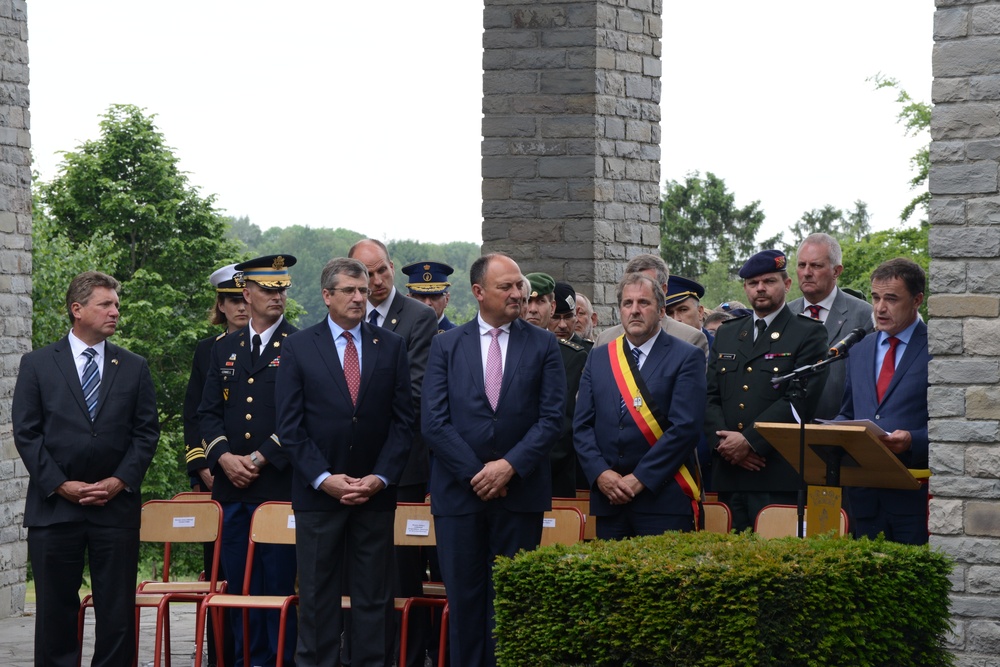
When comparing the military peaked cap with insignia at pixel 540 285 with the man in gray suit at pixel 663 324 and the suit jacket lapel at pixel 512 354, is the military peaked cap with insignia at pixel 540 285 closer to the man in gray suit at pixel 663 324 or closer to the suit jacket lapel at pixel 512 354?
the man in gray suit at pixel 663 324

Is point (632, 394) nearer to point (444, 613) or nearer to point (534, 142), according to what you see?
point (444, 613)

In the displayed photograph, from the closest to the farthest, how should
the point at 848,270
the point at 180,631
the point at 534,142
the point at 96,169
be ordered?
the point at 180,631, the point at 534,142, the point at 96,169, the point at 848,270

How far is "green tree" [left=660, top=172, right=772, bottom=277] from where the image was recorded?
60.7m

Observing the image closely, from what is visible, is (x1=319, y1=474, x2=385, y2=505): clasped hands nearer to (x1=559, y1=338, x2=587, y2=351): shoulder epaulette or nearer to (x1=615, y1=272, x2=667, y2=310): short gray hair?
(x1=615, y1=272, x2=667, y2=310): short gray hair

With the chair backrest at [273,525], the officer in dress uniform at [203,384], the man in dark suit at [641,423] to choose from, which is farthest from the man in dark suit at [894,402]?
the officer in dress uniform at [203,384]

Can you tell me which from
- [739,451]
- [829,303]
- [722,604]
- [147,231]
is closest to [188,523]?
[739,451]

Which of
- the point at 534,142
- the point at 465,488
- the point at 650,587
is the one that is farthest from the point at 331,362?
the point at 534,142

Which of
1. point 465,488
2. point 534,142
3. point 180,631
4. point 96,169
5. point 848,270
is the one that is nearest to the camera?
point 465,488

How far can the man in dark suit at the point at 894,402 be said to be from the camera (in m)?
7.12

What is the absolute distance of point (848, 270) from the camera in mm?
41656

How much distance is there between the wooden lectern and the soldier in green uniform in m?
1.81

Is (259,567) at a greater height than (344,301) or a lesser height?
lesser

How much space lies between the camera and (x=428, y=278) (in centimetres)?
880

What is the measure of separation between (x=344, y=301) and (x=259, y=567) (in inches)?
71.0
